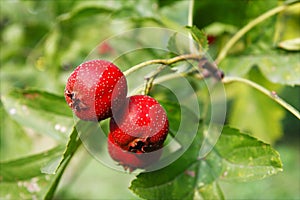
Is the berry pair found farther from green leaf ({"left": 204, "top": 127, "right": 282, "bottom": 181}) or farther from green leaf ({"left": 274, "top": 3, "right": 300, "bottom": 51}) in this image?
green leaf ({"left": 274, "top": 3, "right": 300, "bottom": 51})

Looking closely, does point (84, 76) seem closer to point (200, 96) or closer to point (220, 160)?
point (220, 160)

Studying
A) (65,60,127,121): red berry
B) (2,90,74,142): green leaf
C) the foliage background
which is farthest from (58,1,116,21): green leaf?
(65,60,127,121): red berry

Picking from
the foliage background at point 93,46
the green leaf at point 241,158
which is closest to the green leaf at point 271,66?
the foliage background at point 93,46

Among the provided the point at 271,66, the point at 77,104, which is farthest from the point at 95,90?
the point at 271,66

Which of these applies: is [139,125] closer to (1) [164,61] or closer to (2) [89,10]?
(1) [164,61]

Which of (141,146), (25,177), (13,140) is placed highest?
(141,146)

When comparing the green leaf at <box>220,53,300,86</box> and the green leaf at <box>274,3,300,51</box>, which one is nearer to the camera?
the green leaf at <box>220,53,300,86</box>
